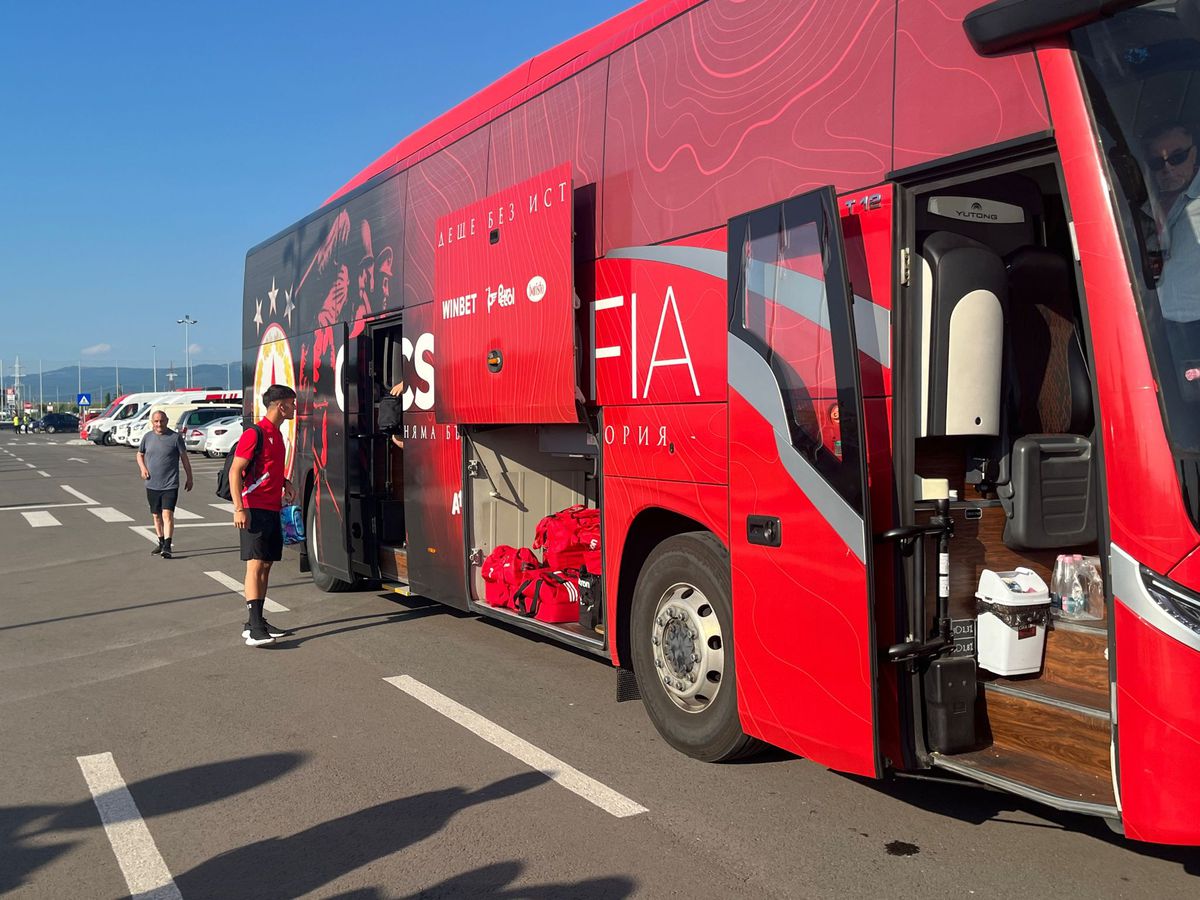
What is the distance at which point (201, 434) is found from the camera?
3919cm

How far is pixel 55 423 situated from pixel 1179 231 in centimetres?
9602

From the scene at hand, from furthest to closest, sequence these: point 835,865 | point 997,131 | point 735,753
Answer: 1. point 735,753
2. point 835,865
3. point 997,131

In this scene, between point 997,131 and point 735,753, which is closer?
point 997,131

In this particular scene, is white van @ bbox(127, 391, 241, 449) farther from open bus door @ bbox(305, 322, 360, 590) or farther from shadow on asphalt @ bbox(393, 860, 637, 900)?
shadow on asphalt @ bbox(393, 860, 637, 900)

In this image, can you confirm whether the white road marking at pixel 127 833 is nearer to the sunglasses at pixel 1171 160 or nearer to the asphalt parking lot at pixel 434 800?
the asphalt parking lot at pixel 434 800

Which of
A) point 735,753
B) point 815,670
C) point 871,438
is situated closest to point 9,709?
point 735,753

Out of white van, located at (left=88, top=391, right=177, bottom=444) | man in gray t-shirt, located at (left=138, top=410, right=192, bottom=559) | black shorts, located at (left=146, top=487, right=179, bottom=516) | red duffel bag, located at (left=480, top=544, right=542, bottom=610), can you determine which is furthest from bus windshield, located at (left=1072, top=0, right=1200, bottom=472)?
white van, located at (left=88, top=391, right=177, bottom=444)

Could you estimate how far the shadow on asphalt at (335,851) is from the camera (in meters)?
3.89

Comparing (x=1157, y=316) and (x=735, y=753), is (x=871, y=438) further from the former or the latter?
(x=735, y=753)

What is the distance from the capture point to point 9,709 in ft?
21.0

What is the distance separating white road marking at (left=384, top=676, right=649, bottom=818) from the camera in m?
4.69

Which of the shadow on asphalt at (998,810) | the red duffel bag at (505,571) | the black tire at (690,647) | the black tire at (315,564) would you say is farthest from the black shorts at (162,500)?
the shadow on asphalt at (998,810)

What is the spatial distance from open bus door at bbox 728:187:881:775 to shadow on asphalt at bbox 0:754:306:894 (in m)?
2.42

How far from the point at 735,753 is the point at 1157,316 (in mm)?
2758
